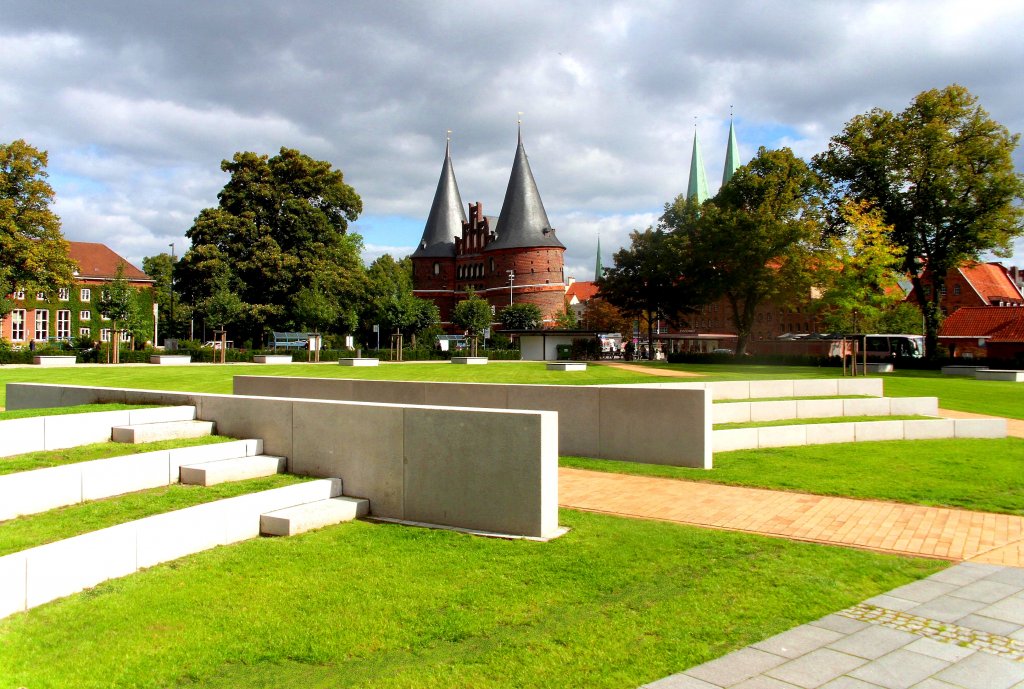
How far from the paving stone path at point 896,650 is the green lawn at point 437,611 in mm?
164

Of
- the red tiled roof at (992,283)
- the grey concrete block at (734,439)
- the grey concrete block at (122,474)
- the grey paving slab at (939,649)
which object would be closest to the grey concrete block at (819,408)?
the grey concrete block at (734,439)

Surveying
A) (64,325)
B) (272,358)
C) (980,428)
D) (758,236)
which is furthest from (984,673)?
(64,325)

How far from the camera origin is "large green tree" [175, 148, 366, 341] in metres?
51.1

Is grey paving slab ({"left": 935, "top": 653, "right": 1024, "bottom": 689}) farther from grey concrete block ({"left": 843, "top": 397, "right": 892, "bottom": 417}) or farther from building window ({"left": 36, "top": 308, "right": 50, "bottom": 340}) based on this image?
building window ({"left": 36, "top": 308, "right": 50, "bottom": 340})

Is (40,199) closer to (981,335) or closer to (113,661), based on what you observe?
(113,661)

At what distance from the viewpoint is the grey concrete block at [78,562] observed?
16.0 feet

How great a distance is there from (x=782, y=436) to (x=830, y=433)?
46.1 inches

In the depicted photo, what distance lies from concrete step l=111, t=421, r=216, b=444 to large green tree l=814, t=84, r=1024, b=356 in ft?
125

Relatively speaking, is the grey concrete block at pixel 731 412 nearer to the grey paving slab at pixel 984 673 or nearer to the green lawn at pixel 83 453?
the green lawn at pixel 83 453

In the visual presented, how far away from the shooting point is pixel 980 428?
47.3 ft

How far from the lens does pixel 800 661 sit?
160 inches

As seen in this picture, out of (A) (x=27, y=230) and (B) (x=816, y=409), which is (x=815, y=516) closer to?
(B) (x=816, y=409)

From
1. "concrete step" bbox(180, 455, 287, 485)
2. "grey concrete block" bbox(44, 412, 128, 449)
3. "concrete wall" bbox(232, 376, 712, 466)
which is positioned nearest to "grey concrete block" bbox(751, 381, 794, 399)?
"concrete wall" bbox(232, 376, 712, 466)

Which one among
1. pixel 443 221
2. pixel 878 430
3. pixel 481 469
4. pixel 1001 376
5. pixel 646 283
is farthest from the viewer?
pixel 443 221
